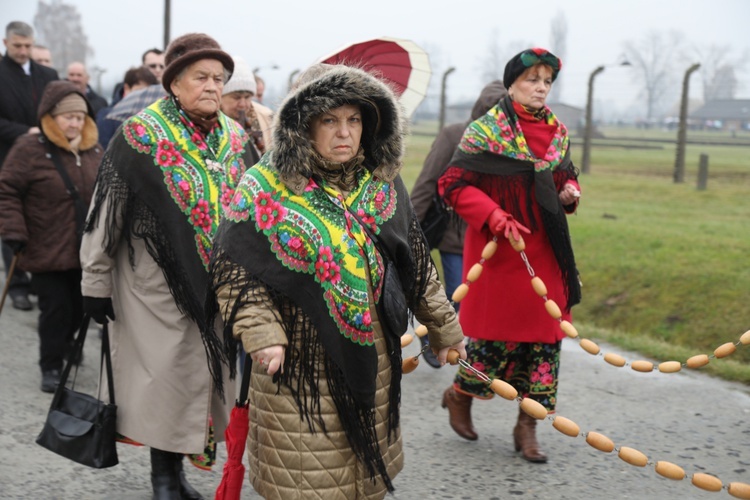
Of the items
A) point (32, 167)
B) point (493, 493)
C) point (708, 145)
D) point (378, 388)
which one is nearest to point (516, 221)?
point (493, 493)

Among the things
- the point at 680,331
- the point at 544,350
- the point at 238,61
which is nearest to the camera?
the point at 544,350

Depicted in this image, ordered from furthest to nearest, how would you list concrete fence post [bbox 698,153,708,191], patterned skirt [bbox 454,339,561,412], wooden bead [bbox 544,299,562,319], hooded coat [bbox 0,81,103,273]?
1. concrete fence post [bbox 698,153,708,191]
2. hooded coat [bbox 0,81,103,273]
3. patterned skirt [bbox 454,339,561,412]
4. wooden bead [bbox 544,299,562,319]

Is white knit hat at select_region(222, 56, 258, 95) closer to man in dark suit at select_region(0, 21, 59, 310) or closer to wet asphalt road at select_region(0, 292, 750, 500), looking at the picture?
wet asphalt road at select_region(0, 292, 750, 500)

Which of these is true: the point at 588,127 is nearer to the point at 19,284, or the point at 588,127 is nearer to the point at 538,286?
the point at 19,284

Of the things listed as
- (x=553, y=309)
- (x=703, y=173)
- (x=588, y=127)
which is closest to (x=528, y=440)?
(x=553, y=309)

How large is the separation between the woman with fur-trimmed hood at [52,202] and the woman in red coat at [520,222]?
2592mm

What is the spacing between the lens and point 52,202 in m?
6.52

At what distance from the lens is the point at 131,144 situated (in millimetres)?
4316

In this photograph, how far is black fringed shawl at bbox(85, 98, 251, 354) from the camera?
4289mm

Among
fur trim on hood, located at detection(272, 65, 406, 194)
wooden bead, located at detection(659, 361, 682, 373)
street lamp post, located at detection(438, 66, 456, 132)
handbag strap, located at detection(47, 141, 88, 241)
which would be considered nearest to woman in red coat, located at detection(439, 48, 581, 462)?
wooden bead, located at detection(659, 361, 682, 373)

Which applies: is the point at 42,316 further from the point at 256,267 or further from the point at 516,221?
the point at 256,267

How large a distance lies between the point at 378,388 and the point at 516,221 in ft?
6.19

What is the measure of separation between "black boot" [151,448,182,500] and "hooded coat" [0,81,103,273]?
2.44 metres

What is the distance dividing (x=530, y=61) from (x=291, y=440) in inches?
100
